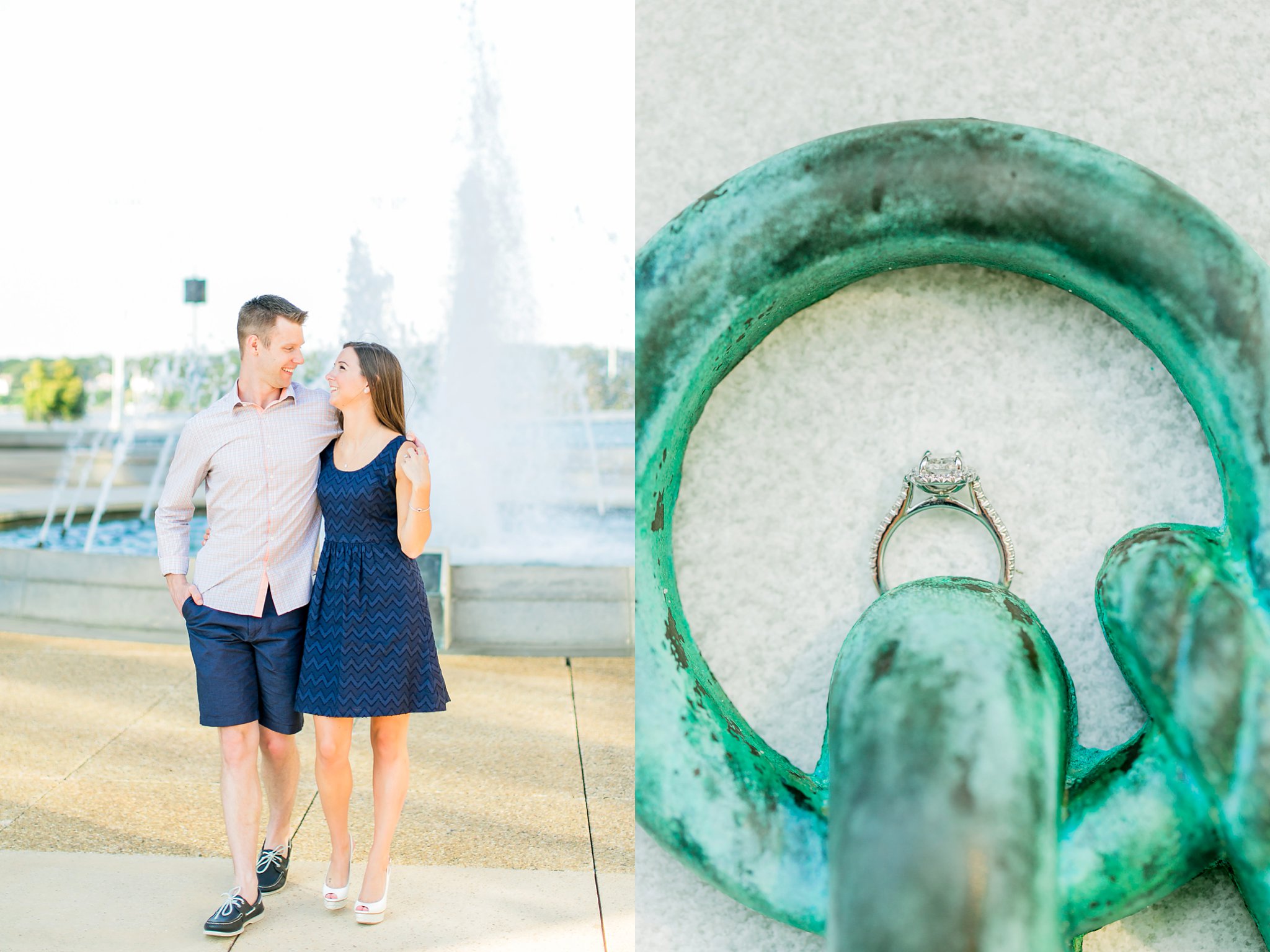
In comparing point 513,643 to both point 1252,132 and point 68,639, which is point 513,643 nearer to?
point 68,639

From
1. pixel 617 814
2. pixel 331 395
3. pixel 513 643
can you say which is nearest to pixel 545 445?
pixel 513 643

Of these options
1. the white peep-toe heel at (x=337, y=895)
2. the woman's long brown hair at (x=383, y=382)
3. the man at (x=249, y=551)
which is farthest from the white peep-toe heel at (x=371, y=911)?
the woman's long brown hair at (x=383, y=382)

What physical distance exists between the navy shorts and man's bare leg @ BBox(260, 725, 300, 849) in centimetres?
21

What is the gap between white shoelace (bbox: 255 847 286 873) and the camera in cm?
357

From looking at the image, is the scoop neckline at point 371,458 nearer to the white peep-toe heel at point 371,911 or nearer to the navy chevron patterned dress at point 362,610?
the navy chevron patterned dress at point 362,610

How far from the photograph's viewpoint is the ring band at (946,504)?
1099 millimetres

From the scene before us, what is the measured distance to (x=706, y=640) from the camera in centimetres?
116

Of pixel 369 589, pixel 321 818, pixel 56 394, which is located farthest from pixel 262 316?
pixel 56 394

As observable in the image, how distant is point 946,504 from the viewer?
111cm

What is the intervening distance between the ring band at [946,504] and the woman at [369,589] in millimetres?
2180

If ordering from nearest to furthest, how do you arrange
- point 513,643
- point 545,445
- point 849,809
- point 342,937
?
1. point 849,809
2. point 342,937
3. point 513,643
4. point 545,445

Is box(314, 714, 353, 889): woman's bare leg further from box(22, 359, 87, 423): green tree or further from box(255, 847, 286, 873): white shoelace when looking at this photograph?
box(22, 359, 87, 423): green tree

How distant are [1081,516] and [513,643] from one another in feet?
19.3

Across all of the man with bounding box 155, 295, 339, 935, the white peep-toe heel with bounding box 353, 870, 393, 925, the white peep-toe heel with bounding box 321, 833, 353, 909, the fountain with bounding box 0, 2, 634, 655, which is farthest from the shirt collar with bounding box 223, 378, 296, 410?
the fountain with bounding box 0, 2, 634, 655
